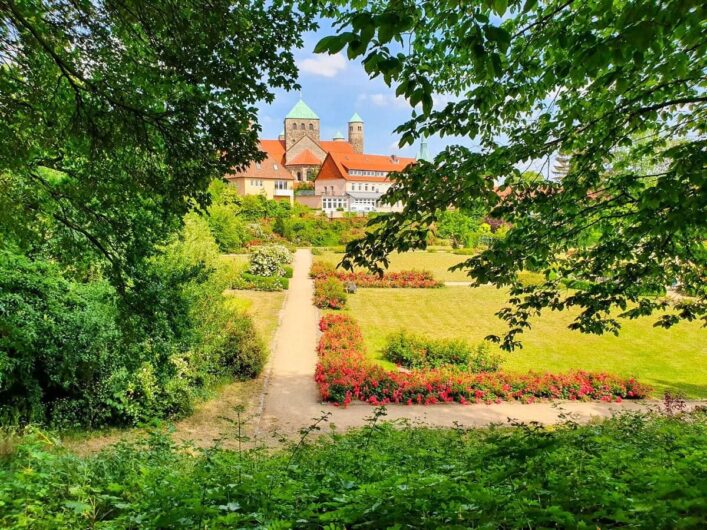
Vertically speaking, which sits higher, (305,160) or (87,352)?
(305,160)

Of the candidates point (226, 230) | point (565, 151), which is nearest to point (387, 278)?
point (226, 230)

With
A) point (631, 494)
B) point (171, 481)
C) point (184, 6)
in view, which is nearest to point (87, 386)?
point (171, 481)

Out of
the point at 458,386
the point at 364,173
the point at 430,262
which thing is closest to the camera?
the point at 458,386

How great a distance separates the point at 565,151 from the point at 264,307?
18176mm

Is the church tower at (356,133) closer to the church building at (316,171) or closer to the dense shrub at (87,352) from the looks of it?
the church building at (316,171)

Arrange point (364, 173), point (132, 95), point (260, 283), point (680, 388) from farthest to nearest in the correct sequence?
point (364, 173), point (260, 283), point (680, 388), point (132, 95)

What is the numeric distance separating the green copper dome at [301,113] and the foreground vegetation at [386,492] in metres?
88.1

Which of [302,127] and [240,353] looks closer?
[240,353]

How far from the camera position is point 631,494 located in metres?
2.96

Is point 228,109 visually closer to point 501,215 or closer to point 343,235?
point 501,215

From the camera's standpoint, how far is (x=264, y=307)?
71.1ft

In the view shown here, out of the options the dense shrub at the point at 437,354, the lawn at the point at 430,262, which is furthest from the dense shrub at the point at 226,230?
the dense shrub at the point at 437,354

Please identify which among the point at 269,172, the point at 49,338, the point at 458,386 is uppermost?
the point at 269,172

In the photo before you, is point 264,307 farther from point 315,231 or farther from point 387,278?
point 315,231
